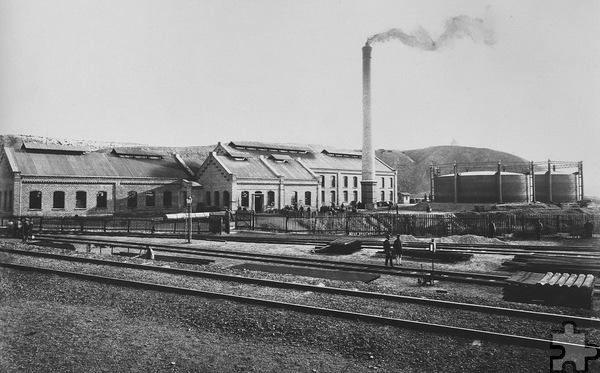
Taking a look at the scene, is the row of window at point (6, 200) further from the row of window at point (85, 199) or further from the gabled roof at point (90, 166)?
the gabled roof at point (90, 166)

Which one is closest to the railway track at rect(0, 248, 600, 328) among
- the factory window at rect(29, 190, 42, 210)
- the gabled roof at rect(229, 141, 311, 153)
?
the factory window at rect(29, 190, 42, 210)

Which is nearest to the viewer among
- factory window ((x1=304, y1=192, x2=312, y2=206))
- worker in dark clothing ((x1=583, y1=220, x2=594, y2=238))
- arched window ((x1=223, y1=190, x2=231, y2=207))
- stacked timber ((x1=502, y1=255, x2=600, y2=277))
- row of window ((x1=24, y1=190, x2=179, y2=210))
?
stacked timber ((x1=502, y1=255, x2=600, y2=277))

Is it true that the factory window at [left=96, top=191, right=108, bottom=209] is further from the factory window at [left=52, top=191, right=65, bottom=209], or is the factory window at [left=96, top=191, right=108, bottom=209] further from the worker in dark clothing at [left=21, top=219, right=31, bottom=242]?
the worker in dark clothing at [left=21, top=219, right=31, bottom=242]

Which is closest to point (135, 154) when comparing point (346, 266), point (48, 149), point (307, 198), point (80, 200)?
point (48, 149)

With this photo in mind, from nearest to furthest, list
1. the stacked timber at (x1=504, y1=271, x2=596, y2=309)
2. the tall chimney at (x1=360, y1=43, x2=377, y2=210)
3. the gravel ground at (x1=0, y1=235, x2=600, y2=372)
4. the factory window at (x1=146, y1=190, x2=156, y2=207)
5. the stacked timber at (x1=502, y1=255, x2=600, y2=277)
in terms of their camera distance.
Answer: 1. the gravel ground at (x1=0, y1=235, x2=600, y2=372)
2. the stacked timber at (x1=504, y1=271, x2=596, y2=309)
3. the stacked timber at (x1=502, y1=255, x2=600, y2=277)
4. the factory window at (x1=146, y1=190, x2=156, y2=207)
5. the tall chimney at (x1=360, y1=43, x2=377, y2=210)

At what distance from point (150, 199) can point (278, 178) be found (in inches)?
487

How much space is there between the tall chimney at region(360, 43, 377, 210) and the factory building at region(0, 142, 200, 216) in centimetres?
1822

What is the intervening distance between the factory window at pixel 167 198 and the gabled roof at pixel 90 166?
1.60m

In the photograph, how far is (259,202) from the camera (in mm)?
42094

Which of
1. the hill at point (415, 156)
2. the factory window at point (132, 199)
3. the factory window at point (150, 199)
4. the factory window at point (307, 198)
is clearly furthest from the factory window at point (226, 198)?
the hill at point (415, 156)

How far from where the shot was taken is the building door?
41844 millimetres

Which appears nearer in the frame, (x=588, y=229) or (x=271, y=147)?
(x=588, y=229)

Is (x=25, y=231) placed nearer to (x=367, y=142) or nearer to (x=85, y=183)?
(x=85, y=183)

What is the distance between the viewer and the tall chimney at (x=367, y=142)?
44.3m
